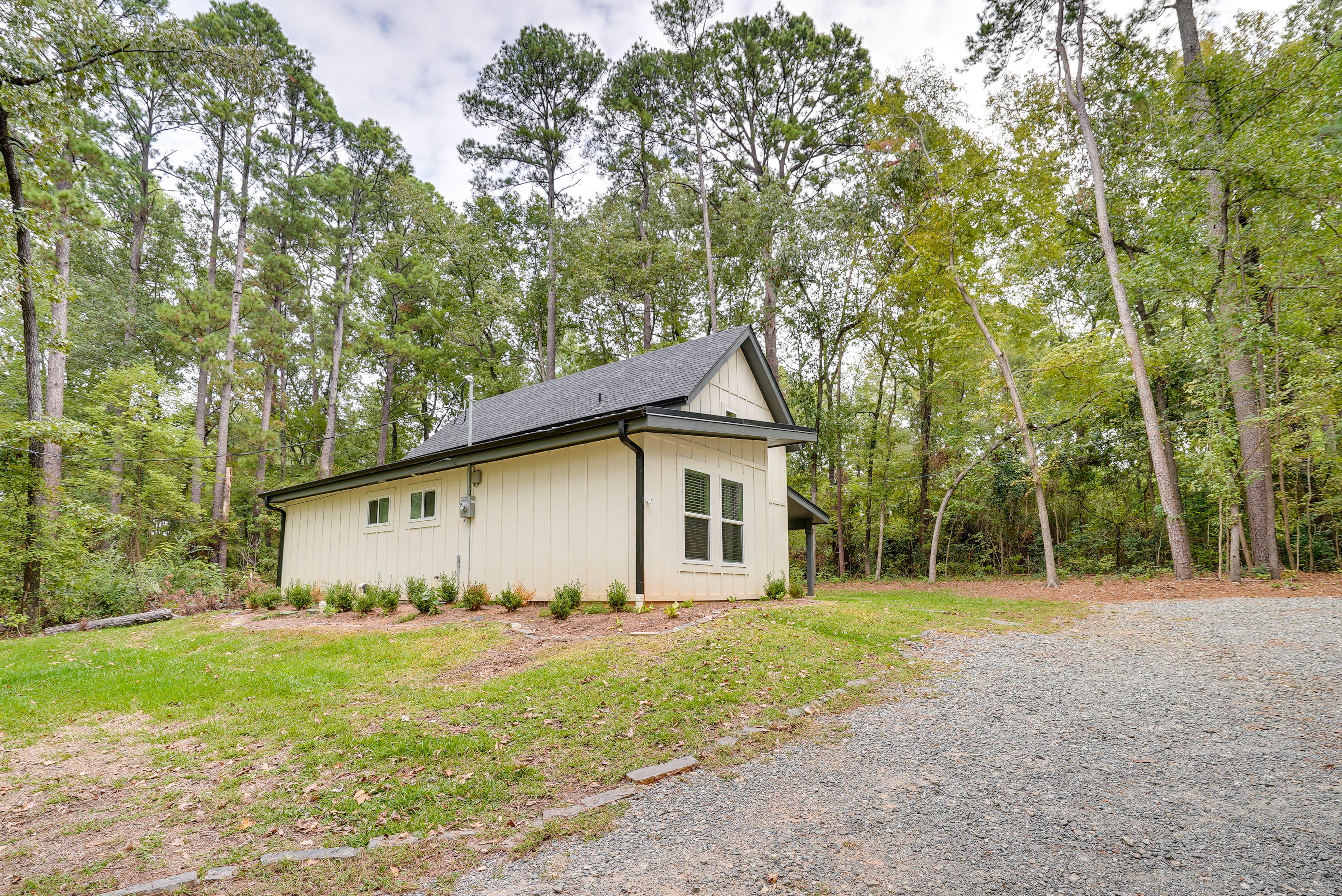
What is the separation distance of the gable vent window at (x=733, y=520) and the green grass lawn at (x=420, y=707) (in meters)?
1.89

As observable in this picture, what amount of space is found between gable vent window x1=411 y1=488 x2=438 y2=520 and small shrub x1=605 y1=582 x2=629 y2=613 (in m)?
4.52

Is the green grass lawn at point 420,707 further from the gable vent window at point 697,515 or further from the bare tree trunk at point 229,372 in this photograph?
the bare tree trunk at point 229,372

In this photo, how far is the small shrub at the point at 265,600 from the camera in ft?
38.6

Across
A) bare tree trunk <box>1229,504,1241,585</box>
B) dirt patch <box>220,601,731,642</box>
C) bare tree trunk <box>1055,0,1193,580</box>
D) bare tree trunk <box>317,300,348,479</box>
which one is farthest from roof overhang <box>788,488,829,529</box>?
bare tree trunk <box>317,300,348,479</box>

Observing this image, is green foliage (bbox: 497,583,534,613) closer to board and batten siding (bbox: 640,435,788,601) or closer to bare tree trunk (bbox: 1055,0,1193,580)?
board and batten siding (bbox: 640,435,788,601)

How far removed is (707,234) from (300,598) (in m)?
15.5

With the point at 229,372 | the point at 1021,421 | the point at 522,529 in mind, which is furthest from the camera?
the point at 229,372

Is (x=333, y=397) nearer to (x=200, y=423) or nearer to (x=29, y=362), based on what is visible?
(x=200, y=423)

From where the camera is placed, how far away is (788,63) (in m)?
20.5

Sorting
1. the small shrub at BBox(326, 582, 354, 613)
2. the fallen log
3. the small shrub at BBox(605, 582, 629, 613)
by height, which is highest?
the small shrub at BBox(605, 582, 629, 613)

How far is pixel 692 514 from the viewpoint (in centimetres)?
939

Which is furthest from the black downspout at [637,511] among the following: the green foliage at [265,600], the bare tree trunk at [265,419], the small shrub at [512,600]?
the bare tree trunk at [265,419]

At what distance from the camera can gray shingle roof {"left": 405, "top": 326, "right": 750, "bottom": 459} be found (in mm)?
11000

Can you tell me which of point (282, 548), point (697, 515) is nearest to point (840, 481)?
point (697, 515)
